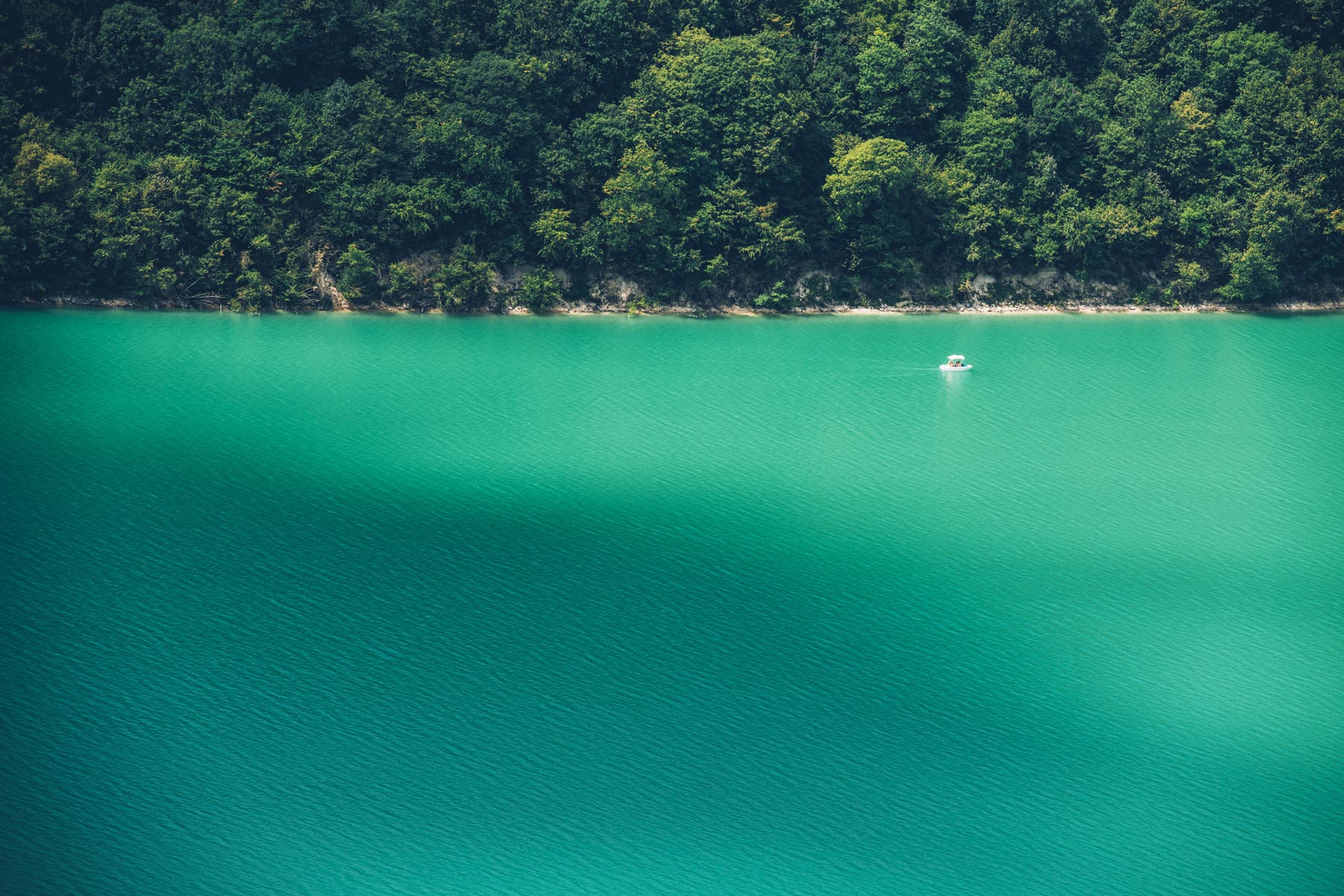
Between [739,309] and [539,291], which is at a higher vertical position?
[539,291]

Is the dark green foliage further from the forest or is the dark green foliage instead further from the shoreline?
the shoreline

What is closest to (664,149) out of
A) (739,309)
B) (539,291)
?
(739,309)

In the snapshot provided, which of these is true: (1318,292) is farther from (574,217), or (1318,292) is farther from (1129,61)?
(574,217)

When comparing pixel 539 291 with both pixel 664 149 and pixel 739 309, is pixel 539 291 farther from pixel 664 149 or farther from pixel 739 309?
pixel 739 309

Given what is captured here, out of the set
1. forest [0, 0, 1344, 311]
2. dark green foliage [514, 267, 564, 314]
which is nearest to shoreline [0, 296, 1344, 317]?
dark green foliage [514, 267, 564, 314]

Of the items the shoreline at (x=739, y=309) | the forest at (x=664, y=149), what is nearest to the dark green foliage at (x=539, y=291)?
the forest at (x=664, y=149)

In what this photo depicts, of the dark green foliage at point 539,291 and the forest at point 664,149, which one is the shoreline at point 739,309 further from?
the forest at point 664,149
